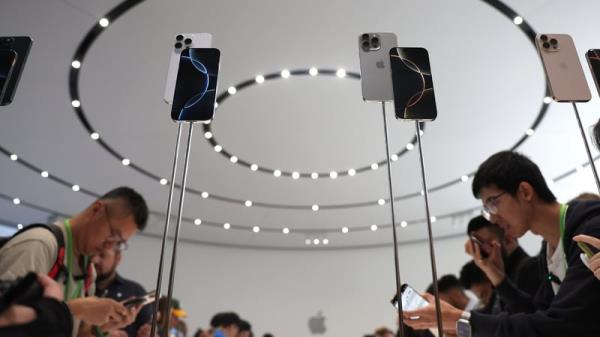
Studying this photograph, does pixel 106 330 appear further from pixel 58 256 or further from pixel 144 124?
pixel 144 124

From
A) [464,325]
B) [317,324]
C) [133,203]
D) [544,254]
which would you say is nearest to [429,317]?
[464,325]

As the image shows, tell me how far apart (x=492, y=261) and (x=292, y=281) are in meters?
8.62

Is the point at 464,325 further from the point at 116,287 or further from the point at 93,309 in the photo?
the point at 116,287

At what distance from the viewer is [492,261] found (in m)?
2.38

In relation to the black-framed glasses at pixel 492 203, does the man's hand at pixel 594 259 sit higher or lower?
lower

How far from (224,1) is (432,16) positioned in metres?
1.86

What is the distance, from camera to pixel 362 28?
3936 millimetres

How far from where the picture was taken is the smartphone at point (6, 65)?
1.86m

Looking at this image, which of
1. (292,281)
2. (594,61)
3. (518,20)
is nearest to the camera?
(594,61)

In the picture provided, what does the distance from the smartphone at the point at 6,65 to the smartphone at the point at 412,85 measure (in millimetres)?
1691

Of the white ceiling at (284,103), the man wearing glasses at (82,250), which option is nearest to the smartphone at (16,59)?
the man wearing glasses at (82,250)

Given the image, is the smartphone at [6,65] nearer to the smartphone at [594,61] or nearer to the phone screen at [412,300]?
the phone screen at [412,300]

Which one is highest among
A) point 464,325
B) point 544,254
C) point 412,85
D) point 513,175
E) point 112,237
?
point 412,85

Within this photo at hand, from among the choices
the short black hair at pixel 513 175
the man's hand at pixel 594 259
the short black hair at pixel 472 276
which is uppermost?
the short black hair at pixel 513 175
